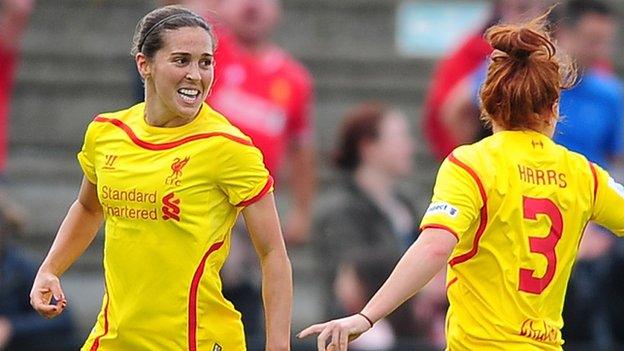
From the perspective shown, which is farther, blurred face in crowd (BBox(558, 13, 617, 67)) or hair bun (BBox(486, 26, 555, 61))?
blurred face in crowd (BBox(558, 13, 617, 67))

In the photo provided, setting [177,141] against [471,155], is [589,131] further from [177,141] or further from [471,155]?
[177,141]

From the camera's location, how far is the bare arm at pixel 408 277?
5516 mm

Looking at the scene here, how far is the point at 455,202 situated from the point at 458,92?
4479 mm

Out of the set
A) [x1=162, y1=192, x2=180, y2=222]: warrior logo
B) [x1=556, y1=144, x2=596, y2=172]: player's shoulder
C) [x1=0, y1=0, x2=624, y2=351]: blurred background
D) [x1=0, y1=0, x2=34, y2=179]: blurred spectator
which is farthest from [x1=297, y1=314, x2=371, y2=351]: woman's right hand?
[x1=0, y1=0, x2=34, y2=179]: blurred spectator

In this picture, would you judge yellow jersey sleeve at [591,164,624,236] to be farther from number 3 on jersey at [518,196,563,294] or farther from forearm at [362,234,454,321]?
forearm at [362,234,454,321]

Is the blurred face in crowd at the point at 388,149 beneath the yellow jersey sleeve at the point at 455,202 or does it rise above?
beneath

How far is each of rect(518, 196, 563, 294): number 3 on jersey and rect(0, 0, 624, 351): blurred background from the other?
3.32 metres

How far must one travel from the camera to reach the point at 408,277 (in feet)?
18.2

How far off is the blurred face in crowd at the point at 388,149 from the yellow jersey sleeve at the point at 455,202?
14.2 feet

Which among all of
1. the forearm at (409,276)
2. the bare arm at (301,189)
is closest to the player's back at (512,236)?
the forearm at (409,276)

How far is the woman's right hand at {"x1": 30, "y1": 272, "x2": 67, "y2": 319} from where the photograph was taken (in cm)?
599

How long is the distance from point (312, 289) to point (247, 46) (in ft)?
7.05

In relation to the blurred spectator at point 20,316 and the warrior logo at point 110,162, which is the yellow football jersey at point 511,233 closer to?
the warrior logo at point 110,162

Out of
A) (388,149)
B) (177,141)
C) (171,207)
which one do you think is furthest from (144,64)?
(388,149)
